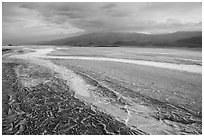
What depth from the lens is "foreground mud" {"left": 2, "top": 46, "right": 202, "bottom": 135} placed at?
16.9 feet

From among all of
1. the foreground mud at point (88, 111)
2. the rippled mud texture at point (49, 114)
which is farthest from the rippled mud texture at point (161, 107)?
the rippled mud texture at point (49, 114)

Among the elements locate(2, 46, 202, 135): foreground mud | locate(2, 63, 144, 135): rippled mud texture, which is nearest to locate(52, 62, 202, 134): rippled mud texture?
locate(2, 46, 202, 135): foreground mud

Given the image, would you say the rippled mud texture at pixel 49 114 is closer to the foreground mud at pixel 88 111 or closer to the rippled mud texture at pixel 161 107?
the foreground mud at pixel 88 111

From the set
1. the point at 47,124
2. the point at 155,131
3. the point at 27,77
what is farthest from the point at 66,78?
the point at 155,131

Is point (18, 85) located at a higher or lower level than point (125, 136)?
higher

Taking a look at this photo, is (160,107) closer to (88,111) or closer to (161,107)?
(161,107)

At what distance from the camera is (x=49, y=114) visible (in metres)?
5.95

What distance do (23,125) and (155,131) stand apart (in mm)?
3785

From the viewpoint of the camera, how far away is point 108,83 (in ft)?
29.6

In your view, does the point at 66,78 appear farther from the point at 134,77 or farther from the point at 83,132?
the point at 83,132

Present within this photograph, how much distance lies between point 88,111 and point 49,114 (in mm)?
1282

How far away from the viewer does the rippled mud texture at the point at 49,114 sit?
511cm

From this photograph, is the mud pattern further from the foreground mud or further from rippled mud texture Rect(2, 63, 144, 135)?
rippled mud texture Rect(2, 63, 144, 135)

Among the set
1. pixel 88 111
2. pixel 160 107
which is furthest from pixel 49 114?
pixel 160 107
